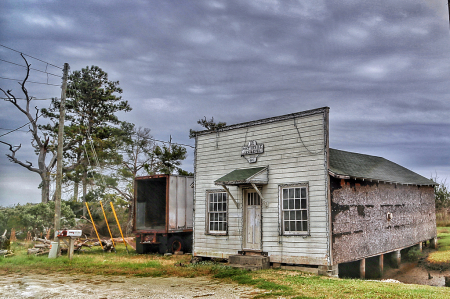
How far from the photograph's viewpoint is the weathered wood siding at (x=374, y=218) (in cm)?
1290

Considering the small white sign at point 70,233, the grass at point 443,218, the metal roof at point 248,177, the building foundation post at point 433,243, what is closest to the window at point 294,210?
the metal roof at point 248,177

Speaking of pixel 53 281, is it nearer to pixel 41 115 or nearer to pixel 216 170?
pixel 216 170

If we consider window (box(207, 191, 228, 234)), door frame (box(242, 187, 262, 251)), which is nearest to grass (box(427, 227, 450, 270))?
door frame (box(242, 187, 262, 251))

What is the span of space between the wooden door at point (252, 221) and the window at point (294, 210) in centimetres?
114

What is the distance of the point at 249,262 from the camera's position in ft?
43.8

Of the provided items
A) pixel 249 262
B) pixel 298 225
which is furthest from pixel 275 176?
pixel 249 262

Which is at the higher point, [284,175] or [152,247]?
[284,175]

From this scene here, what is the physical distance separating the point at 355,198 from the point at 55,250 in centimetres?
1279

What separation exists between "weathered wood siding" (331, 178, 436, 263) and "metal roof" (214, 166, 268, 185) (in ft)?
8.15

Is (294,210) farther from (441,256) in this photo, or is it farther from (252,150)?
(441,256)

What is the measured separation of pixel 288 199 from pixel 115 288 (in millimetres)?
6404

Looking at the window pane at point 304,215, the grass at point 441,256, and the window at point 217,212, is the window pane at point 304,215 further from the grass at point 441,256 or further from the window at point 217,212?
the grass at point 441,256

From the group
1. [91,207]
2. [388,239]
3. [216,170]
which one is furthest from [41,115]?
[388,239]

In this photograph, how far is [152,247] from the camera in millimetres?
19703
